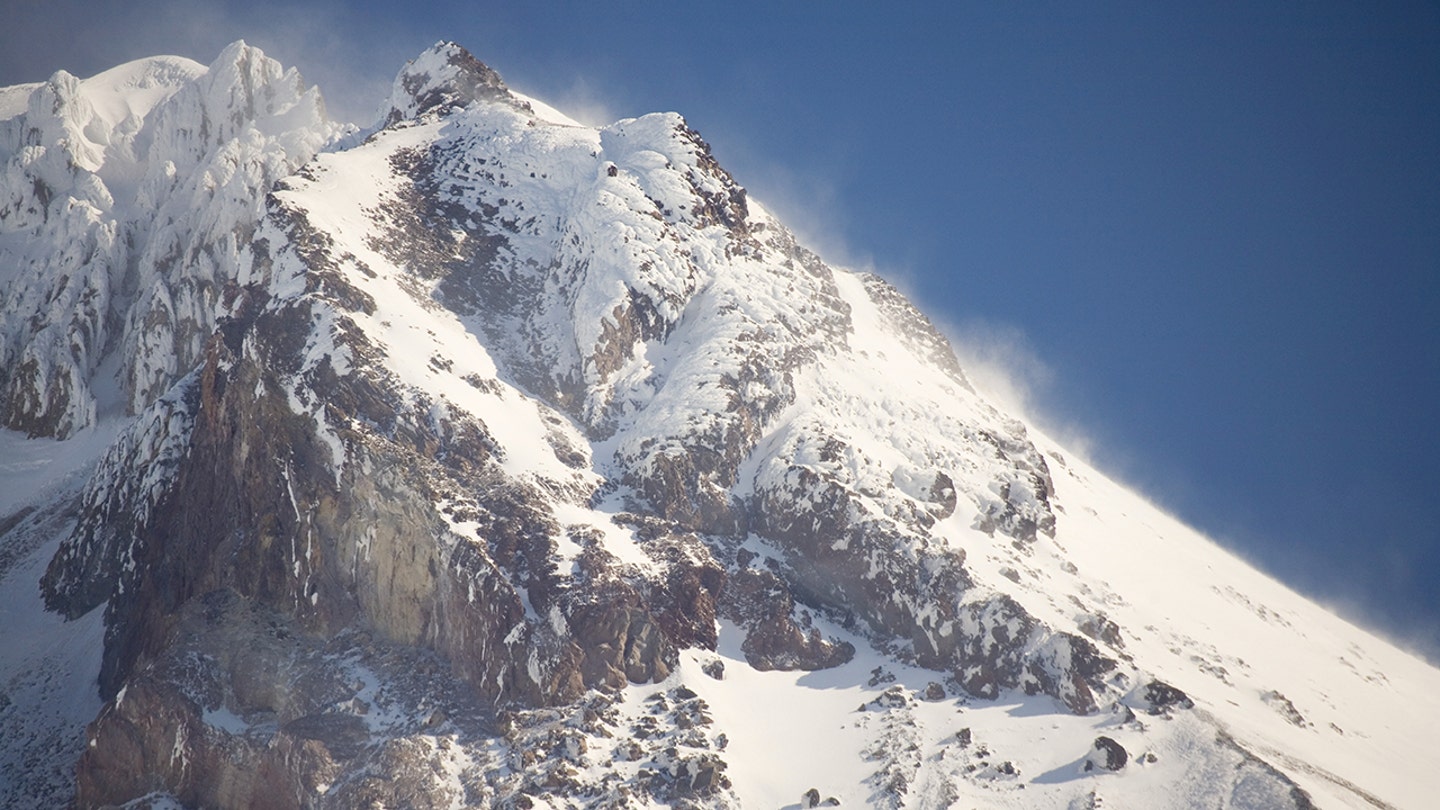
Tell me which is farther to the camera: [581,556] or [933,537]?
[933,537]

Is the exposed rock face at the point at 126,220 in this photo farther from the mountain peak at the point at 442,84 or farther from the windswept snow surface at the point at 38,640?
the mountain peak at the point at 442,84

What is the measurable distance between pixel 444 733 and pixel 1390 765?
2982 inches

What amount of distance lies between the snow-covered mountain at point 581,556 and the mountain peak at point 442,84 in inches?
464

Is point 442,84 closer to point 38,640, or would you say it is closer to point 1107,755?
point 38,640

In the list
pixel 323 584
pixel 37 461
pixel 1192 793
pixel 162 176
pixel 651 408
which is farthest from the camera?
pixel 162 176

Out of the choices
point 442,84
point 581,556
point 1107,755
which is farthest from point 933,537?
point 442,84

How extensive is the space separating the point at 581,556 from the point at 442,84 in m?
94.2

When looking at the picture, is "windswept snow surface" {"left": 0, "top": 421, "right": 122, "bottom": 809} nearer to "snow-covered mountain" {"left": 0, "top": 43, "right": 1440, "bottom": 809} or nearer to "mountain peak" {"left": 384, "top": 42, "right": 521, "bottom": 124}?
"snow-covered mountain" {"left": 0, "top": 43, "right": 1440, "bottom": 809}

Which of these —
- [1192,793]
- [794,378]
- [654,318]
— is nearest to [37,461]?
[654,318]

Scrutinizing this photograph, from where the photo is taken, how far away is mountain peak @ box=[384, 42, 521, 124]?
133625 mm

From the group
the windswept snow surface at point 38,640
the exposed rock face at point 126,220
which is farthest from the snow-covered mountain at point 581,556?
the exposed rock face at point 126,220

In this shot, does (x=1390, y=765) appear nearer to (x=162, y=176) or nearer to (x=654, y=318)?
(x=654, y=318)

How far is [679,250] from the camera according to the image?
345 ft

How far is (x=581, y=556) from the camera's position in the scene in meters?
72.2
